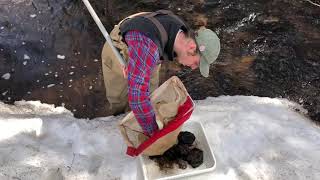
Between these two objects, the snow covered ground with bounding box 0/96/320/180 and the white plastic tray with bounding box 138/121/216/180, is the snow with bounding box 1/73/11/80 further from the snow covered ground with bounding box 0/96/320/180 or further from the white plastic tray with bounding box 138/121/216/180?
the white plastic tray with bounding box 138/121/216/180

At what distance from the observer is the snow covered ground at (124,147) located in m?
3.28

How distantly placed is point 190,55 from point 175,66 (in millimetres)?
1901

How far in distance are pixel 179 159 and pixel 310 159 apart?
1170 mm

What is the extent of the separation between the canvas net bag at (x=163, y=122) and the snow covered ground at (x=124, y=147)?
475 millimetres

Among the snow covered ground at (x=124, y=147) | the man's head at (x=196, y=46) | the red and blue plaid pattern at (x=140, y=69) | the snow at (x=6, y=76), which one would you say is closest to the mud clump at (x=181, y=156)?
the snow covered ground at (x=124, y=147)

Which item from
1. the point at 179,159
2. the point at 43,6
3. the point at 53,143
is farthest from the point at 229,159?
the point at 43,6

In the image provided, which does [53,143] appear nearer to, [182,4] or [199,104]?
[199,104]

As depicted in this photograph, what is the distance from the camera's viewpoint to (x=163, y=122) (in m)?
2.71

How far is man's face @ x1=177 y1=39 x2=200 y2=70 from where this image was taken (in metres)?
2.61

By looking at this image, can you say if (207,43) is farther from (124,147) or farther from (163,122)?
(124,147)

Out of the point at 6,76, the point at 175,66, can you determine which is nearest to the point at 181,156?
the point at 175,66

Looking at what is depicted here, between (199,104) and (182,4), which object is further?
(182,4)

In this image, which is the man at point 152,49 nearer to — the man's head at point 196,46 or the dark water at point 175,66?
the man's head at point 196,46

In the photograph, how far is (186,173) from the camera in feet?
8.99
